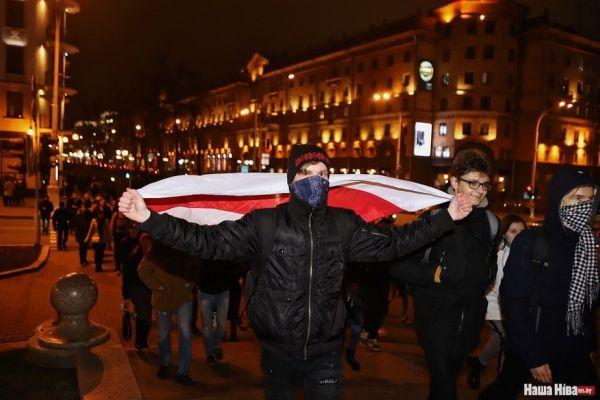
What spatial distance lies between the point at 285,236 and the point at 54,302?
4085 millimetres

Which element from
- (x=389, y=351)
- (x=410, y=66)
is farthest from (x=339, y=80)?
(x=389, y=351)

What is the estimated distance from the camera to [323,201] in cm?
342

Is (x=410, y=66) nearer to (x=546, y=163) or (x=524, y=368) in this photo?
(x=546, y=163)

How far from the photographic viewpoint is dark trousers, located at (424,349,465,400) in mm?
3969

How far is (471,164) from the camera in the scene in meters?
4.03

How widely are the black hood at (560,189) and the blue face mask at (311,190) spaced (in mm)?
1649

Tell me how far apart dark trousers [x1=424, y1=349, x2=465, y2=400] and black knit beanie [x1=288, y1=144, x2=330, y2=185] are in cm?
172

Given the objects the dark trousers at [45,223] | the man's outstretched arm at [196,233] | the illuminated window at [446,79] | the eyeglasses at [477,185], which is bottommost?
the dark trousers at [45,223]

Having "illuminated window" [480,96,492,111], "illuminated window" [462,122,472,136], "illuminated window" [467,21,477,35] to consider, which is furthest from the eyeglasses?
"illuminated window" [467,21,477,35]

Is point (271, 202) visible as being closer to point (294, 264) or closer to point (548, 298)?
point (294, 264)

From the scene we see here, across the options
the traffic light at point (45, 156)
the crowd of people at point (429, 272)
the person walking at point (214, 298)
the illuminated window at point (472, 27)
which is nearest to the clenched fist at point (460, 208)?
the crowd of people at point (429, 272)

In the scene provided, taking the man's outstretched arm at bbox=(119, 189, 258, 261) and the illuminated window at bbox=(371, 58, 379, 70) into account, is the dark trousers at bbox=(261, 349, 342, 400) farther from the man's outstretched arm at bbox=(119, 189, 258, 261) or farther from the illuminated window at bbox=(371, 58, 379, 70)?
the illuminated window at bbox=(371, 58, 379, 70)

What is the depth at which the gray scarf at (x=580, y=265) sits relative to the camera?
3.69 meters

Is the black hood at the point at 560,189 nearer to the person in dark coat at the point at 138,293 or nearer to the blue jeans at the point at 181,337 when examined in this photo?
the blue jeans at the point at 181,337
